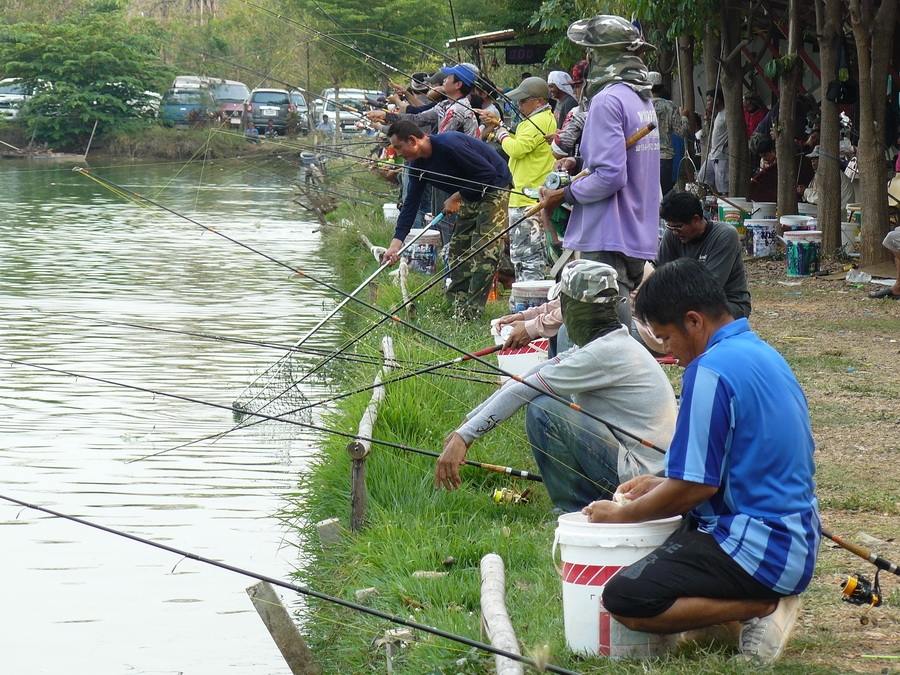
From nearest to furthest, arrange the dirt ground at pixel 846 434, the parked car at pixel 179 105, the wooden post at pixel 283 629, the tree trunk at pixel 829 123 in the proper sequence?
the dirt ground at pixel 846 434, the wooden post at pixel 283 629, the tree trunk at pixel 829 123, the parked car at pixel 179 105

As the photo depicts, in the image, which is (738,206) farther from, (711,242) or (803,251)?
(711,242)

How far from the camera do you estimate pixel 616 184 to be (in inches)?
257

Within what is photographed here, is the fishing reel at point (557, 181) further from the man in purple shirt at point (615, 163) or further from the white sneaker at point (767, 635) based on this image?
the white sneaker at point (767, 635)

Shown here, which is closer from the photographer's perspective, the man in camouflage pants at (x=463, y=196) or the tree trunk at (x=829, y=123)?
the man in camouflage pants at (x=463, y=196)

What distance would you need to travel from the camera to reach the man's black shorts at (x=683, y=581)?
378 centimetres

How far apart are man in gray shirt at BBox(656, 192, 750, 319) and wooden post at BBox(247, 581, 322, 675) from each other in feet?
9.53

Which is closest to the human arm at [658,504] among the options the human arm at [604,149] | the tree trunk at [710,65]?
the human arm at [604,149]

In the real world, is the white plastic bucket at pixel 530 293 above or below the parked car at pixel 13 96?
below

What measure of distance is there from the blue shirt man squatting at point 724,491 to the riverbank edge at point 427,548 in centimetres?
15

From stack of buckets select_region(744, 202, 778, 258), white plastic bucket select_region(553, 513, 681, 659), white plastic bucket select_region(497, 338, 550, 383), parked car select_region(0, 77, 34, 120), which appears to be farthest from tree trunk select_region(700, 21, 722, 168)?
parked car select_region(0, 77, 34, 120)

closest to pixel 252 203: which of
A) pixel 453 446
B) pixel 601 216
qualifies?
pixel 601 216

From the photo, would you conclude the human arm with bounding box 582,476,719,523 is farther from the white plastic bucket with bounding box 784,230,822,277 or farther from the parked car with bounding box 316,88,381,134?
the white plastic bucket with bounding box 784,230,822,277

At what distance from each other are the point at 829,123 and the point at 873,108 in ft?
3.20

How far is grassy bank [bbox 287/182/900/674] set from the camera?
423 cm
